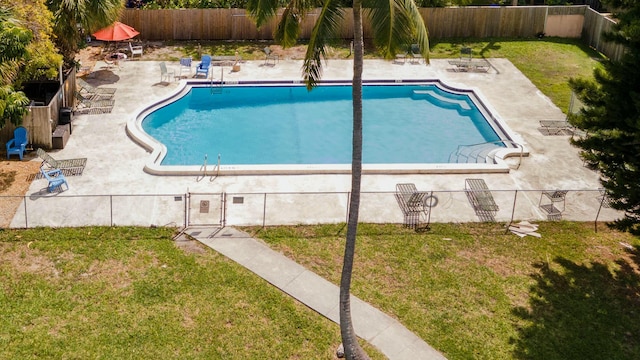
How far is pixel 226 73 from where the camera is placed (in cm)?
3372

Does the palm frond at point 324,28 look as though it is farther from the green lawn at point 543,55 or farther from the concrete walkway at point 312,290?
the green lawn at point 543,55

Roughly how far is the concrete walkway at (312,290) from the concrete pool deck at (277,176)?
242 centimetres

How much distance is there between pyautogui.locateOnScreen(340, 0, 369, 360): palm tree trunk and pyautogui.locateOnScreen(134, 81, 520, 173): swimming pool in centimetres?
973

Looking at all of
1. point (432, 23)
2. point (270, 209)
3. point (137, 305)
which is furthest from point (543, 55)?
point (137, 305)

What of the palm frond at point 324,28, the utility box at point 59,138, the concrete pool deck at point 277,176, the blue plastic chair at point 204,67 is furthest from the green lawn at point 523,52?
the palm frond at point 324,28

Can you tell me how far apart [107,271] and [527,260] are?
1185 centimetres

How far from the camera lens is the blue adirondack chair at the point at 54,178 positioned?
72.1 feet

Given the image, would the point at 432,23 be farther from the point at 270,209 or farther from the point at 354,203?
the point at 354,203

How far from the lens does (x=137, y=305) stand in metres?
17.0

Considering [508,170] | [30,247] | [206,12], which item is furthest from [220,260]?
[206,12]

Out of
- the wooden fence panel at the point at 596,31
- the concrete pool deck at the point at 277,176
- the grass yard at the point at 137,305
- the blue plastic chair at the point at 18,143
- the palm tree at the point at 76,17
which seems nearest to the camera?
the grass yard at the point at 137,305

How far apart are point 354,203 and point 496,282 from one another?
6374mm

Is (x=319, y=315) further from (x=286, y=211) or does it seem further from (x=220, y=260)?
(x=286, y=211)

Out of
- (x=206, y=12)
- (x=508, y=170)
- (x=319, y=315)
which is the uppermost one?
(x=206, y=12)
